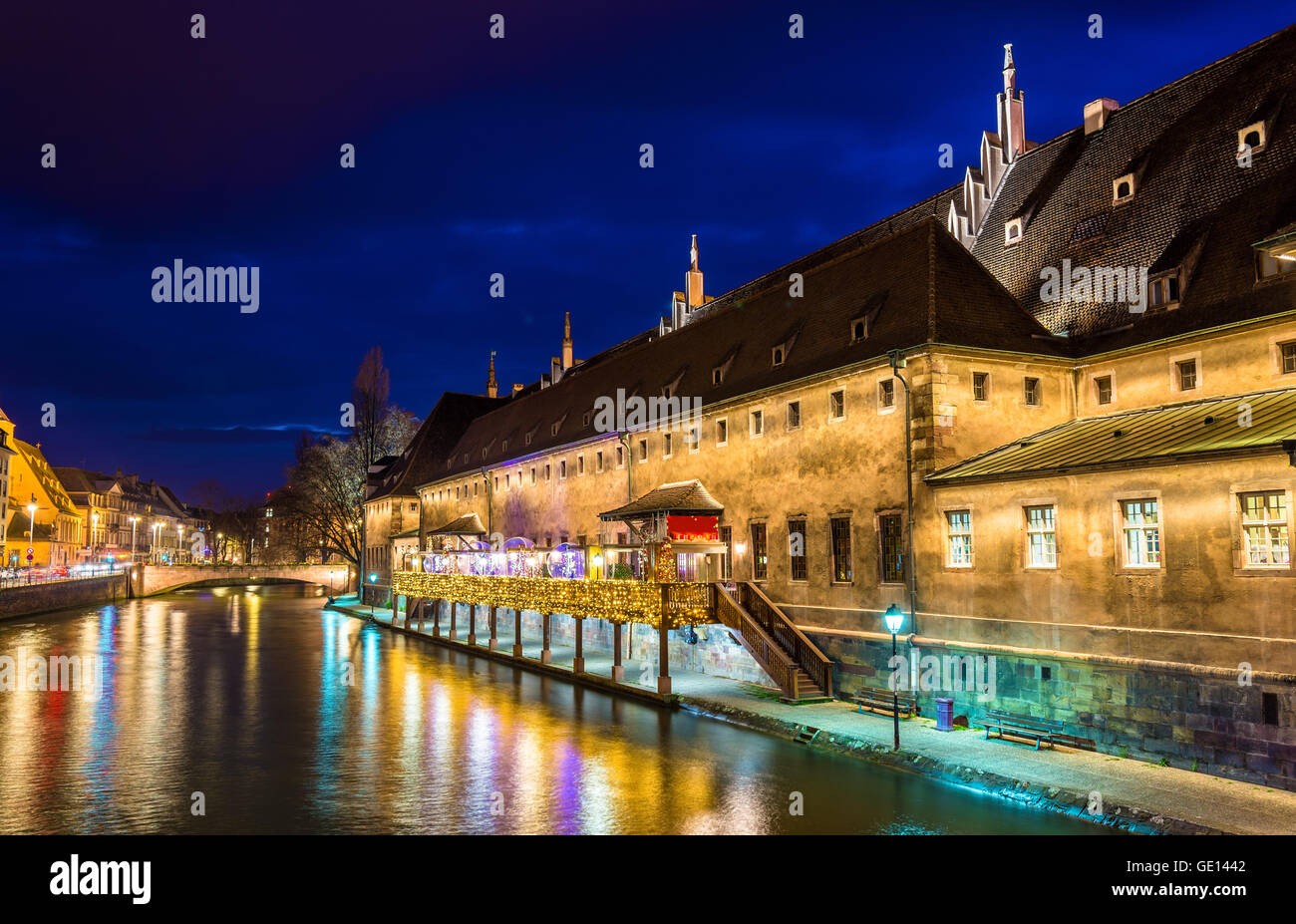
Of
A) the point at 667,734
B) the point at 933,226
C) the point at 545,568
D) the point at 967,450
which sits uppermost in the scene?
the point at 933,226

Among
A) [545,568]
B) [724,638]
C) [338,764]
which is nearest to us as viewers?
[338,764]

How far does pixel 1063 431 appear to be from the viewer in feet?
84.2

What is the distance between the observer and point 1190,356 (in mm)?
24047

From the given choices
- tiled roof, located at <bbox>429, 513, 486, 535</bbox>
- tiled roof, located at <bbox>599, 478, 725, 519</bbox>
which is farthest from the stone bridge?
tiled roof, located at <bbox>599, 478, 725, 519</bbox>

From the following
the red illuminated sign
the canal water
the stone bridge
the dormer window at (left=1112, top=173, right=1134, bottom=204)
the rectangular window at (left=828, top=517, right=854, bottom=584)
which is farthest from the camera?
the stone bridge

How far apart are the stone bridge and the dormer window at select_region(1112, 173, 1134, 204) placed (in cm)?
9551

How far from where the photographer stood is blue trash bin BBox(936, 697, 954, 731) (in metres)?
23.3

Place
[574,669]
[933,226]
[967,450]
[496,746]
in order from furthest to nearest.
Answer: [574,669], [933,226], [967,450], [496,746]

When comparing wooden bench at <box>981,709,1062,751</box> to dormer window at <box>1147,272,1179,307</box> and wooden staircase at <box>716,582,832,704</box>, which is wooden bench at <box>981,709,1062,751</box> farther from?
dormer window at <box>1147,272,1179,307</box>

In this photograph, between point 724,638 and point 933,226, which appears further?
point 724,638

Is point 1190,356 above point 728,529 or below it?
above
